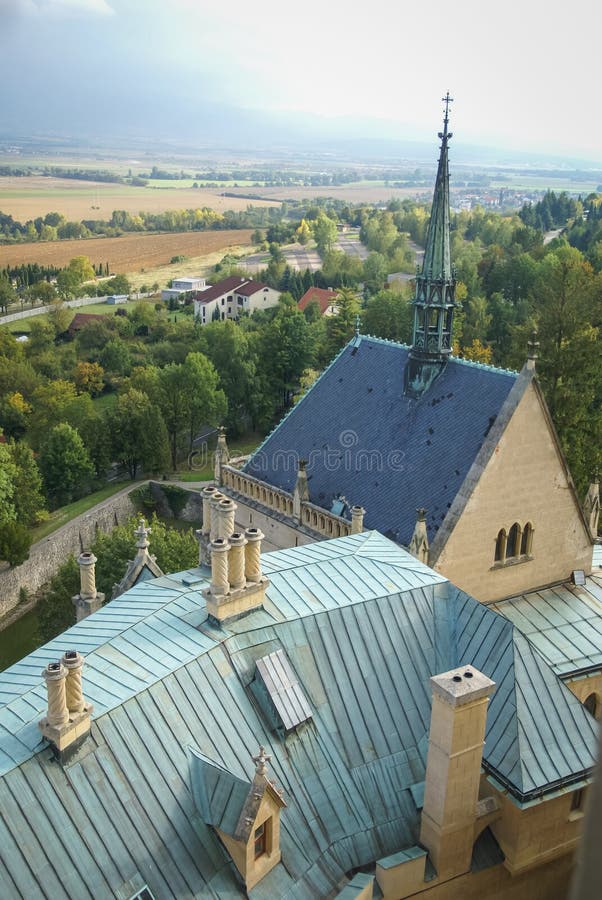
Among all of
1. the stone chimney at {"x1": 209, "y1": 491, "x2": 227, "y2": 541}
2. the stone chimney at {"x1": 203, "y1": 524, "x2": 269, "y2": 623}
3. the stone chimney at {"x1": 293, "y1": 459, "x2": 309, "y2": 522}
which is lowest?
the stone chimney at {"x1": 293, "y1": 459, "x2": 309, "y2": 522}

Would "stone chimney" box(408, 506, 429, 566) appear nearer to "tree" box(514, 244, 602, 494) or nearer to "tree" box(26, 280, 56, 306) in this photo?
"tree" box(514, 244, 602, 494)

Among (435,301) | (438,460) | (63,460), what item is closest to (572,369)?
(435,301)

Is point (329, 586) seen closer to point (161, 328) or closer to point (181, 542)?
point (181, 542)

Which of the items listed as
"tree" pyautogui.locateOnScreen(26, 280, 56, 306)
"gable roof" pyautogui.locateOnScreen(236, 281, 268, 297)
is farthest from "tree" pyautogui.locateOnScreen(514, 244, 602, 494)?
"tree" pyautogui.locateOnScreen(26, 280, 56, 306)

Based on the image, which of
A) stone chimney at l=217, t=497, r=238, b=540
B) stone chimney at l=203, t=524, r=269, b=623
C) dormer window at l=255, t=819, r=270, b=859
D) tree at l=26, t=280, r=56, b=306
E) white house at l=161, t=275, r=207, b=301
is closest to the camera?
dormer window at l=255, t=819, r=270, b=859

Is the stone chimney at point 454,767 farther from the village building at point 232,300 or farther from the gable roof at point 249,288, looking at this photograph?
the gable roof at point 249,288

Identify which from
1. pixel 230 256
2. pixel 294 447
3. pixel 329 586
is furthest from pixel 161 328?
pixel 329 586
